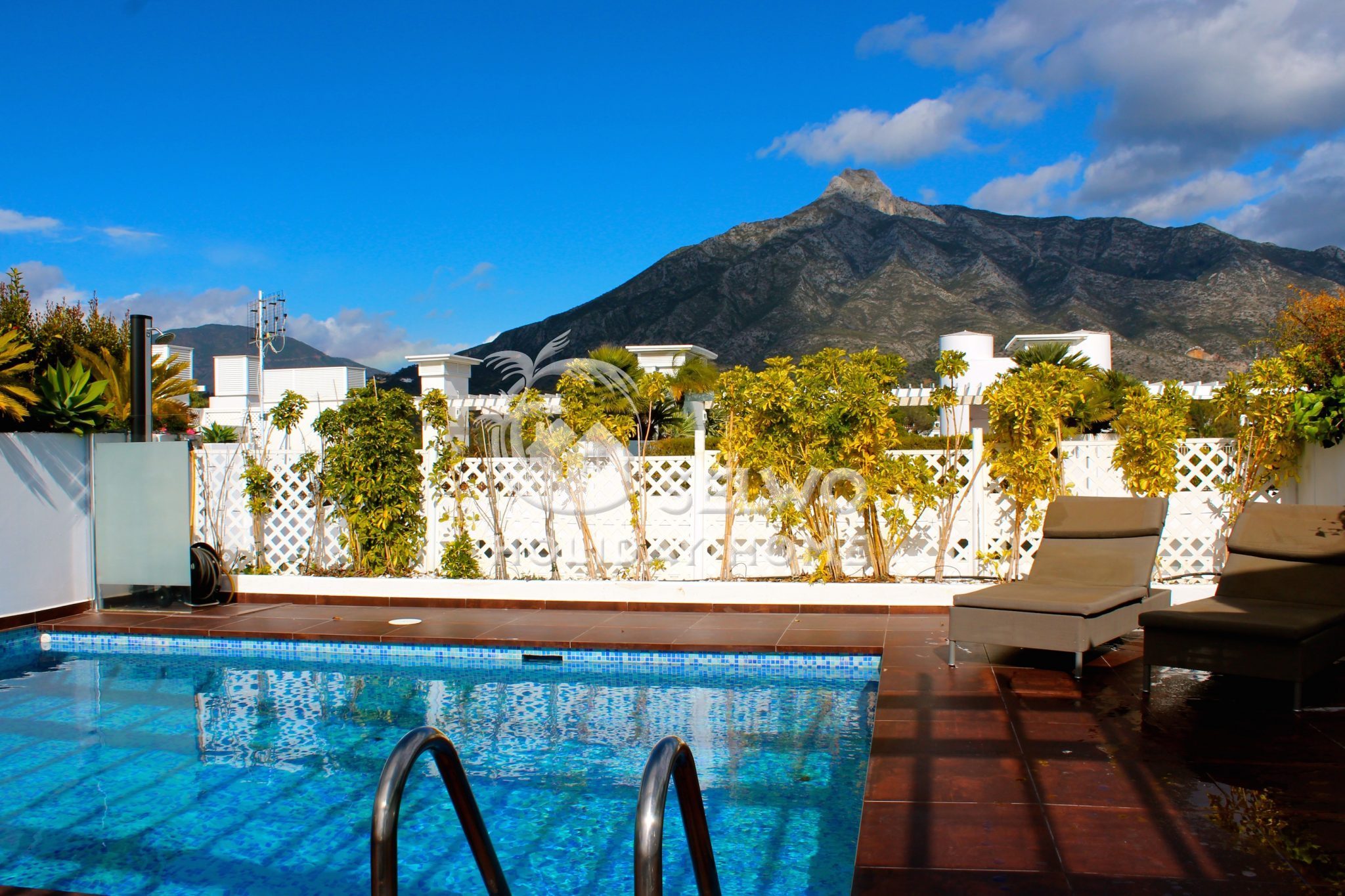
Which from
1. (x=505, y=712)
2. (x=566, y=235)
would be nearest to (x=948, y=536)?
(x=505, y=712)

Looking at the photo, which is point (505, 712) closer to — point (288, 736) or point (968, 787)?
point (288, 736)

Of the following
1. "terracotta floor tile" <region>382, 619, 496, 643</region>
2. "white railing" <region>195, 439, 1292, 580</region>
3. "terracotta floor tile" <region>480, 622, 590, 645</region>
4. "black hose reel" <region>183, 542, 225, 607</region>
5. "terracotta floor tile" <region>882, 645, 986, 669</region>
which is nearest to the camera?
"terracotta floor tile" <region>882, 645, 986, 669</region>

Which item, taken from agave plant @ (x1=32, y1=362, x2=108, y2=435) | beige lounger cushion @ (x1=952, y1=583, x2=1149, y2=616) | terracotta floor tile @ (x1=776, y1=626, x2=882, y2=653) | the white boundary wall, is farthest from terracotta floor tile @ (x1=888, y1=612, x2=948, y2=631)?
agave plant @ (x1=32, y1=362, x2=108, y2=435)

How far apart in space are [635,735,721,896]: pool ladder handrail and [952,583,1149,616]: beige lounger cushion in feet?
10.4

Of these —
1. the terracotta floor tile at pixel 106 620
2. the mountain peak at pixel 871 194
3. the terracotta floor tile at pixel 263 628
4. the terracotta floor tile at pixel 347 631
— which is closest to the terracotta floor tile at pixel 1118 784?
the terracotta floor tile at pixel 347 631

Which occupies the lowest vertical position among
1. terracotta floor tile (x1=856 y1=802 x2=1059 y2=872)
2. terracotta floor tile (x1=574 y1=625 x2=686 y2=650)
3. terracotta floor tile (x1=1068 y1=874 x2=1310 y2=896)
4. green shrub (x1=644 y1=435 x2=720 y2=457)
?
terracotta floor tile (x1=574 y1=625 x2=686 y2=650)

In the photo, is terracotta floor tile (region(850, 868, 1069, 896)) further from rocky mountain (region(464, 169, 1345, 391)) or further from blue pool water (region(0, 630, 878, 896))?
rocky mountain (region(464, 169, 1345, 391))

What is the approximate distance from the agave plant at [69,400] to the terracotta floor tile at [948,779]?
7.27 m

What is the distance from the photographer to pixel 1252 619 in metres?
4.04

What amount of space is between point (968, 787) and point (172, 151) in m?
17.1

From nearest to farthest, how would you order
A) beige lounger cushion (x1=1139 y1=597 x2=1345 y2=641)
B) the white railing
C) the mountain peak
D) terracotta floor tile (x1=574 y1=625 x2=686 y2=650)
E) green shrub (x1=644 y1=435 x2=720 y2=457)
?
beige lounger cushion (x1=1139 y1=597 x2=1345 y2=641)
terracotta floor tile (x1=574 y1=625 x2=686 y2=650)
the white railing
green shrub (x1=644 y1=435 x2=720 y2=457)
the mountain peak

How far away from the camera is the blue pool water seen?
3322 mm

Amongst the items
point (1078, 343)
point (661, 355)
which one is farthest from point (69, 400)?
point (1078, 343)

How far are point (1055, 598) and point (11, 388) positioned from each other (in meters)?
7.68
